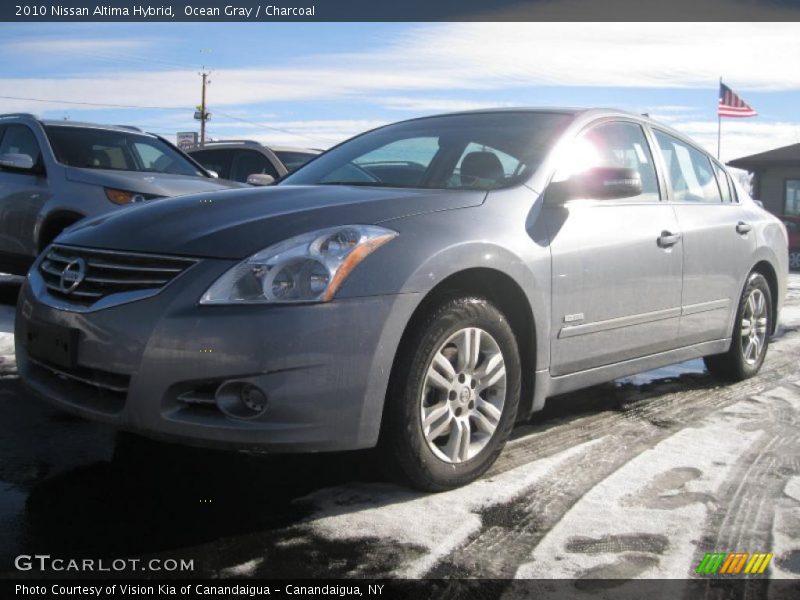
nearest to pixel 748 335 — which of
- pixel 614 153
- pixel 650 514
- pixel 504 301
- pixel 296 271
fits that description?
pixel 614 153

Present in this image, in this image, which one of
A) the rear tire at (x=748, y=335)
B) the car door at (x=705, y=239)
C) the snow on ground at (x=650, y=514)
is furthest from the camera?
the rear tire at (x=748, y=335)

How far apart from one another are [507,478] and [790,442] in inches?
62.1

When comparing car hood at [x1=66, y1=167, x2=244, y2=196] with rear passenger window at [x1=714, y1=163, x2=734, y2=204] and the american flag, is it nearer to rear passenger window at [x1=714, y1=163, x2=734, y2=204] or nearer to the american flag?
rear passenger window at [x1=714, y1=163, x2=734, y2=204]

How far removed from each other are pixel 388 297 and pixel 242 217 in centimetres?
67

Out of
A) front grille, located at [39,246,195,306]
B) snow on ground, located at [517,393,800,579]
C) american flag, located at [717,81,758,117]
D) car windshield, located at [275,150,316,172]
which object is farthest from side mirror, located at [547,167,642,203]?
american flag, located at [717,81,758,117]

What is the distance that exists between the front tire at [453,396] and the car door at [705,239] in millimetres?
1600

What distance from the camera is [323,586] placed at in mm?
2566

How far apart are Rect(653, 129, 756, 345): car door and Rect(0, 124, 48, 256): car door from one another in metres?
5.13

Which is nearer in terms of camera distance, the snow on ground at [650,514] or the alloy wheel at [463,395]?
→ the snow on ground at [650,514]

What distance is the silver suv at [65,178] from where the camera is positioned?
23.9 ft

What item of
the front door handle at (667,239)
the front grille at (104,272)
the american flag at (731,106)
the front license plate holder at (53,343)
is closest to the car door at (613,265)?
the front door handle at (667,239)

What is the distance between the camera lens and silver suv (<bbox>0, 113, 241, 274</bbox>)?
728cm

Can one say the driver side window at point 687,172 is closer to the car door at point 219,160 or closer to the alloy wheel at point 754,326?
the alloy wheel at point 754,326

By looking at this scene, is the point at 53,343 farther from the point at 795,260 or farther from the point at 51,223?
the point at 795,260
